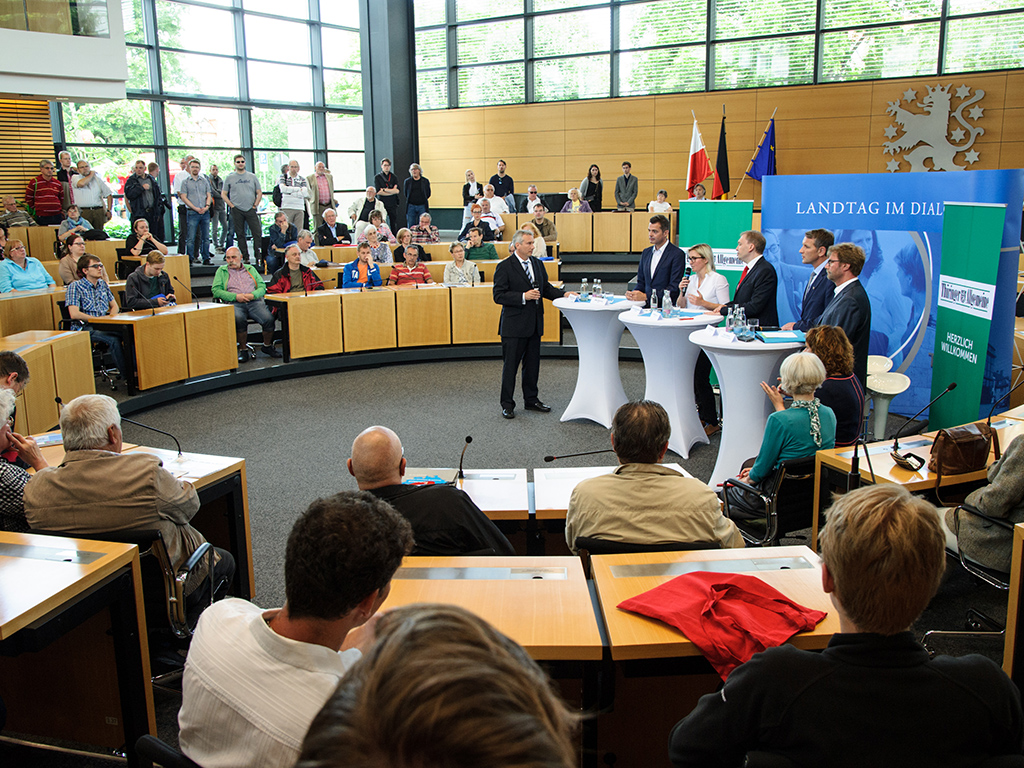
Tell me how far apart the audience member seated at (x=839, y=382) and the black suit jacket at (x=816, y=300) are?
136 centimetres

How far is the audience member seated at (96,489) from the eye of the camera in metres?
2.86

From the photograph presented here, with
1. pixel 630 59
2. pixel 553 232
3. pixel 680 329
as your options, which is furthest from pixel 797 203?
pixel 630 59

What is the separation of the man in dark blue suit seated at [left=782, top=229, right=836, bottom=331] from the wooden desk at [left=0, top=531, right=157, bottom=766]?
4.69m

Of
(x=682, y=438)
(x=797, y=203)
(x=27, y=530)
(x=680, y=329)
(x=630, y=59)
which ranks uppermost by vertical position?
(x=630, y=59)

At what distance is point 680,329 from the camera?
224 inches

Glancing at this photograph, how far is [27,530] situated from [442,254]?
9.34 metres

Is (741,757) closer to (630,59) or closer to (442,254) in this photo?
(442,254)

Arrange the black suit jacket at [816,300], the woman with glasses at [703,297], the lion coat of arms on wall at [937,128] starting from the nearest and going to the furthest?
1. the black suit jacket at [816,300]
2. the woman with glasses at [703,297]
3. the lion coat of arms on wall at [937,128]

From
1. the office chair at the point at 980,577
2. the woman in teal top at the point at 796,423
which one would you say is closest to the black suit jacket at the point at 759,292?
the woman in teal top at the point at 796,423

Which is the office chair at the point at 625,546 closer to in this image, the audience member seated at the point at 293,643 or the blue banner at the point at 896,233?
the audience member seated at the point at 293,643

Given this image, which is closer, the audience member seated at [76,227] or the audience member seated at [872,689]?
the audience member seated at [872,689]

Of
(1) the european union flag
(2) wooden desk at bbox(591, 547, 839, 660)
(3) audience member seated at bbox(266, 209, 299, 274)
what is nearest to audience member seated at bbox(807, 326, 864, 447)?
(2) wooden desk at bbox(591, 547, 839, 660)

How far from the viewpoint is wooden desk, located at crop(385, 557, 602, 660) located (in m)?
2.02

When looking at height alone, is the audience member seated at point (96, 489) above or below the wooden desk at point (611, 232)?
below
